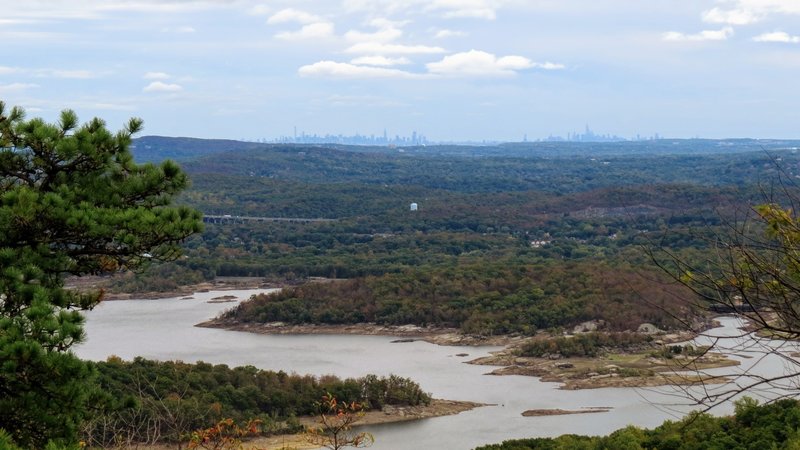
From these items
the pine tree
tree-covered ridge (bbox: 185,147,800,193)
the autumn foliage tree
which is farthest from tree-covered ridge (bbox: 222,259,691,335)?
tree-covered ridge (bbox: 185,147,800,193)

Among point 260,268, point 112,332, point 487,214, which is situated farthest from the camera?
point 487,214

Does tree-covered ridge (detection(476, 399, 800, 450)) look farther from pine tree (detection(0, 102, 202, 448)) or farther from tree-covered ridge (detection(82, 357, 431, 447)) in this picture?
pine tree (detection(0, 102, 202, 448))

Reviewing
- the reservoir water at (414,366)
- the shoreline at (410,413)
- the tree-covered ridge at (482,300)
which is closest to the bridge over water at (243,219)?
the reservoir water at (414,366)

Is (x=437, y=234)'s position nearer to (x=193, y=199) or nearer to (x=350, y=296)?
(x=350, y=296)

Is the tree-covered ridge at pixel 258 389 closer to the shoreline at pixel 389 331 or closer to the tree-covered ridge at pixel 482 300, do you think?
the shoreline at pixel 389 331

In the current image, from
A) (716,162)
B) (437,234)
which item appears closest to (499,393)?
(437,234)

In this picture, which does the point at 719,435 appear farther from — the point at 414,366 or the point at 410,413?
the point at 414,366
